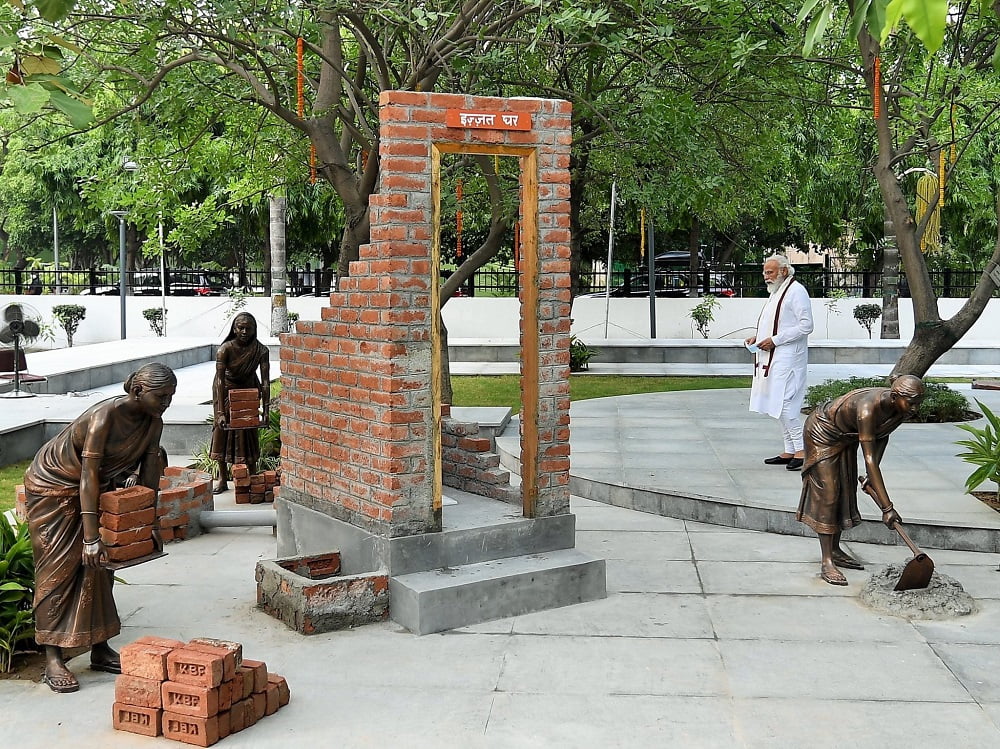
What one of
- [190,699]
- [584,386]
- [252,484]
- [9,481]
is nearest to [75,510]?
[190,699]

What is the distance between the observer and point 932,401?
13.1m

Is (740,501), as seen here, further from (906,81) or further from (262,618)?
(906,81)

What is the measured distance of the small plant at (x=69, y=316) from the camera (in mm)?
27562

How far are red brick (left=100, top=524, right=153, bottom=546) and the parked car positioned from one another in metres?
25.1

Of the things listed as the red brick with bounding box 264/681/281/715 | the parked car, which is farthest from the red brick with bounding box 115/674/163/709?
the parked car

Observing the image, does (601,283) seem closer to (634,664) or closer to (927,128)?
(927,128)

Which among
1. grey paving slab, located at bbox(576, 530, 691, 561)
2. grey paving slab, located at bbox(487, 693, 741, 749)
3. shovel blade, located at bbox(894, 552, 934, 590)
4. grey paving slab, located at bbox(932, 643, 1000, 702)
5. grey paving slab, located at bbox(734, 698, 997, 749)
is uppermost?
shovel blade, located at bbox(894, 552, 934, 590)

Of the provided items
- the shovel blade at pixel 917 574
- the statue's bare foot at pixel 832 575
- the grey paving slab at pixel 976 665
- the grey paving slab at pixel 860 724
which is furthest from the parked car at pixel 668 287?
the grey paving slab at pixel 860 724

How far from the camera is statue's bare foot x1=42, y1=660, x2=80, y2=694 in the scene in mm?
5480

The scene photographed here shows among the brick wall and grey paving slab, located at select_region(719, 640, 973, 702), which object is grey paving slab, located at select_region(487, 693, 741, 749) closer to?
grey paving slab, located at select_region(719, 640, 973, 702)

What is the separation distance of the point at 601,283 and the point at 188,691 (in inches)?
1191

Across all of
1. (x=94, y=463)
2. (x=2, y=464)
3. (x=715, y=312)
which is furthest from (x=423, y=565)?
(x=715, y=312)

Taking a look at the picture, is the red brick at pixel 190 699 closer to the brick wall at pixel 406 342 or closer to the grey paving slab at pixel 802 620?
the brick wall at pixel 406 342

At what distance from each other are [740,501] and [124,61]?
7.83 m
